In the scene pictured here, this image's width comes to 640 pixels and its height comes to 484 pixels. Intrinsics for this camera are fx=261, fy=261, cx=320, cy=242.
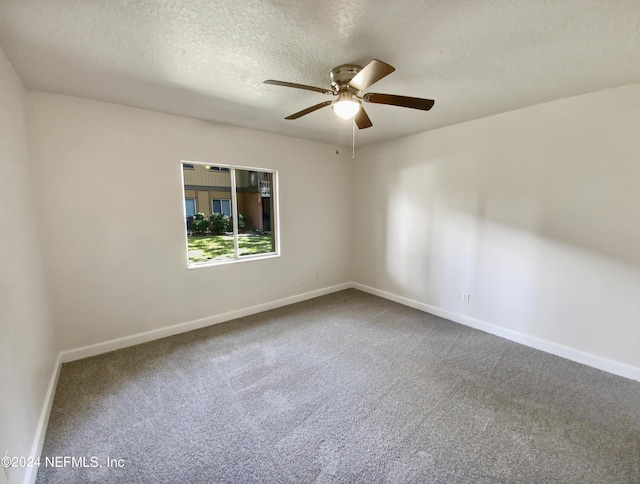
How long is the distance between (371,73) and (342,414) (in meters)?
2.33

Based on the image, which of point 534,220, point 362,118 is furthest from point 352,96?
point 534,220

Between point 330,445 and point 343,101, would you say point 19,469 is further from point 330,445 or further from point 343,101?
point 343,101

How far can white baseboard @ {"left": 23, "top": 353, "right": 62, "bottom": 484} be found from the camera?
141 cm

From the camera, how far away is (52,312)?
2414mm

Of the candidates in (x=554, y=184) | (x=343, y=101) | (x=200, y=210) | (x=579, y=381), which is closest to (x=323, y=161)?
(x=200, y=210)

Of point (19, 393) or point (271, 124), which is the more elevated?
point (271, 124)

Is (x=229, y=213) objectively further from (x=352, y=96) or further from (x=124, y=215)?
(x=352, y=96)

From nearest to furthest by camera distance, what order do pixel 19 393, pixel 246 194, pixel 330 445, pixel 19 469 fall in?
pixel 19 469 < pixel 19 393 < pixel 330 445 < pixel 246 194

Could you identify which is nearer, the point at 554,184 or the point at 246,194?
the point at 554,184

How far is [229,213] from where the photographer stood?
3.50 m

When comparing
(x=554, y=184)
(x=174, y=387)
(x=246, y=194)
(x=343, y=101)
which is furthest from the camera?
(x=246, y=194)

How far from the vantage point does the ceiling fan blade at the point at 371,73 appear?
1493mm

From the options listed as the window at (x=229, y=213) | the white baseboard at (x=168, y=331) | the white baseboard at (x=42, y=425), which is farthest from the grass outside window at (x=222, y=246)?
the white baseboard at (x=42, y=425)

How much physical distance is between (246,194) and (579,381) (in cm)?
405
